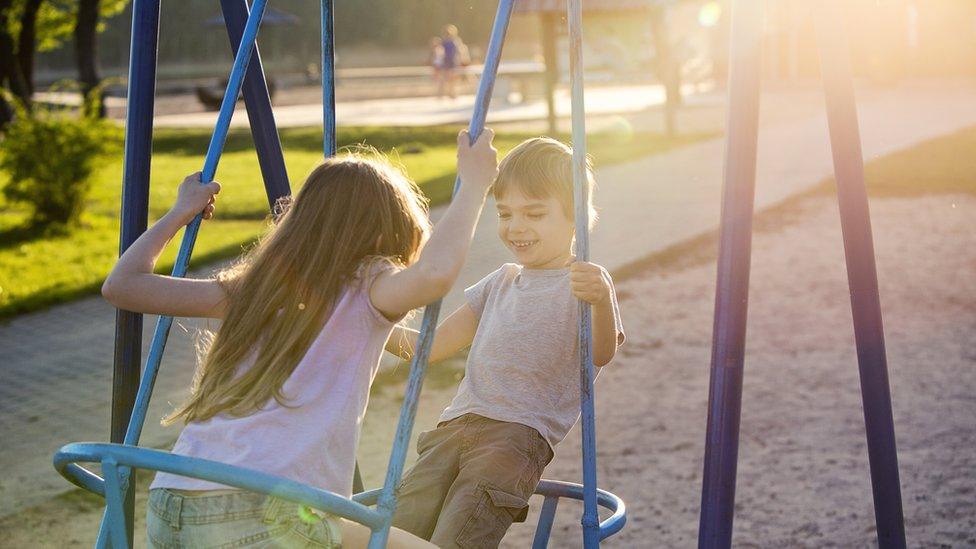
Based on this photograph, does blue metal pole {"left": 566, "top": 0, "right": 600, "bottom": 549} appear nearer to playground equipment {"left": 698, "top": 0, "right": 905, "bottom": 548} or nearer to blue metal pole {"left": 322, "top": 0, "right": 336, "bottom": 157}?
playground equipment {"left": 698, "top": 0, "right": 905, "bottom": 548}

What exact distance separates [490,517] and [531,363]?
1.06 ft

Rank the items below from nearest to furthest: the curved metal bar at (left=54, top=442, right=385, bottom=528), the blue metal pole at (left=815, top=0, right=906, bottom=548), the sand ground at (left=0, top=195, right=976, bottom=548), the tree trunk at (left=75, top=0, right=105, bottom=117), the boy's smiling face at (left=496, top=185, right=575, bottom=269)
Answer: the curved metal bar at (left=54, top=442, right=385, bottom=528) < the boy's smiling face at (left=496, top=185, right=575, bottom=269) < the blue metal pole at (left=815, top=0, right=906, bottom=548) < the sand ground at (left=0, top=195, right=976, bottom=548) < the tree trunk at (left=75, top=0, right=105, bottom=117)

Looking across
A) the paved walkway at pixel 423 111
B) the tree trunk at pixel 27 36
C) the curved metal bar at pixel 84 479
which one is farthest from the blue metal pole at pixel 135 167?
the paved walkway at pixel 423 111

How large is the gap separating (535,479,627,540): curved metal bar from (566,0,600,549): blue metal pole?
0.27ft

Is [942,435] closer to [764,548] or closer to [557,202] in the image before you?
[764,548]

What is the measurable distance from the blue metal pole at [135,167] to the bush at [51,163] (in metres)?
8.08

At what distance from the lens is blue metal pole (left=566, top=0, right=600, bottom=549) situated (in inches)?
81.7

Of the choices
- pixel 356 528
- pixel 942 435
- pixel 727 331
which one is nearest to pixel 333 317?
pixel 356 528

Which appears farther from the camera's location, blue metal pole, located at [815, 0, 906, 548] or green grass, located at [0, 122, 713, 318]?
green grass, located at [0, 122, 713, 318]

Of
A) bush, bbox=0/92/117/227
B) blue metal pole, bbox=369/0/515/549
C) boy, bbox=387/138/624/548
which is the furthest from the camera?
bush, bbox=0/92/117/227

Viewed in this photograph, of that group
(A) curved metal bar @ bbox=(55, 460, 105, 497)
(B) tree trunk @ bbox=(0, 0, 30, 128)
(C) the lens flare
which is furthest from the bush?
(C) the lens flare

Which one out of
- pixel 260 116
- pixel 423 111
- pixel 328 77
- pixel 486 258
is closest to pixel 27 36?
pixel 423 111

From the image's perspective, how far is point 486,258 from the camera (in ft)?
27.0

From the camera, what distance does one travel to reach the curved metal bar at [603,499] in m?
2.33
